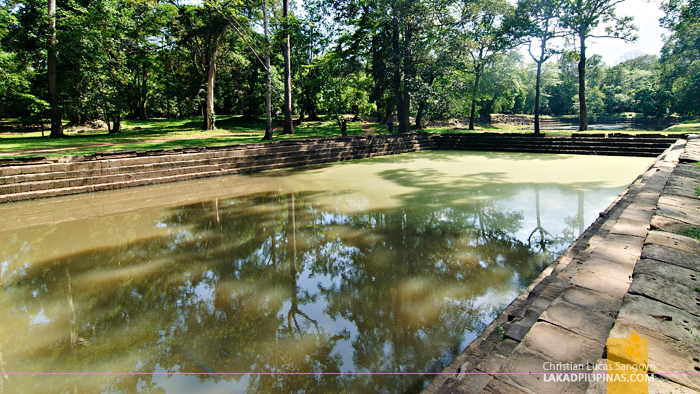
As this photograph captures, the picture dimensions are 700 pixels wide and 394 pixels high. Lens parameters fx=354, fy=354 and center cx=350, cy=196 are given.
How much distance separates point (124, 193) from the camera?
824cm

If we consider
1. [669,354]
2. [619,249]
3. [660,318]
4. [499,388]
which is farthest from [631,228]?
[499,388]

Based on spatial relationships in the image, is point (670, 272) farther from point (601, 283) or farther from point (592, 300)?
point (592, 300)

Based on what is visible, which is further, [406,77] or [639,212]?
[406,77]

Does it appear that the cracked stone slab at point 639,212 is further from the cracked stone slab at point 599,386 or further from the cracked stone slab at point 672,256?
the cracked stone slab at point 599,386

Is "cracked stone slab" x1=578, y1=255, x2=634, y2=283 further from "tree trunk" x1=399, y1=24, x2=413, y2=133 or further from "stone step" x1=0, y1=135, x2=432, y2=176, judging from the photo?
"tree trunk" x1=399, y1=24, x2=413, y2=133

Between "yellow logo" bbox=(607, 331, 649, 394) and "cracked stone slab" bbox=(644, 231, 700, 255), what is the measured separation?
1.54 metres

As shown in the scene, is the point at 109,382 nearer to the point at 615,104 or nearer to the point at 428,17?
the point at 428,17

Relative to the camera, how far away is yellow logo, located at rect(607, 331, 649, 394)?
1352mm

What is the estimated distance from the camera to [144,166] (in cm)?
924

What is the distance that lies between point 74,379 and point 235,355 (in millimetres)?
1026

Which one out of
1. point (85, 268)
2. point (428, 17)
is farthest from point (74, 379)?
point (428, 17)

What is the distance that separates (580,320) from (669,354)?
0.42 meters

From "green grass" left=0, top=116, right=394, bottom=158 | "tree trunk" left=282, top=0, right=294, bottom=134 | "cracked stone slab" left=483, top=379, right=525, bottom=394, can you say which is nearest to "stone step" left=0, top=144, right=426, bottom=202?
"green grass" left=0, top=116, right=394, bottom=158

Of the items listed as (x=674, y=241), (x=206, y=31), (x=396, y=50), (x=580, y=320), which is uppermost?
(x=206, y=31)
